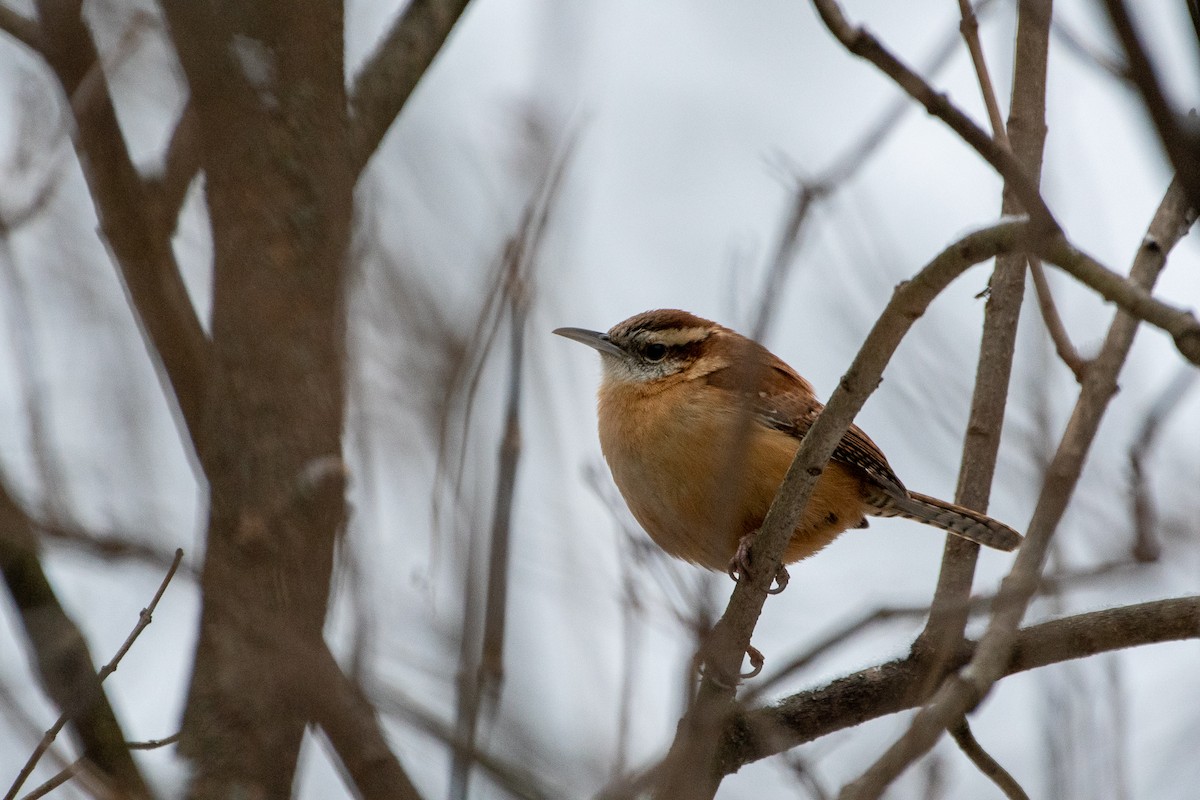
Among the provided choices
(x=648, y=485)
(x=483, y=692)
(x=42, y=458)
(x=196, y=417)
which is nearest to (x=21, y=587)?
(x=42, y=458)

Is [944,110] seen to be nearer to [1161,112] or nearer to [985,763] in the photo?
[1161,112]

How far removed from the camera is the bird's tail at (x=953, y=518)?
15.7 ft

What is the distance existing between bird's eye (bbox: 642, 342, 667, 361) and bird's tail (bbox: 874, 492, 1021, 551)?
120 centimetres

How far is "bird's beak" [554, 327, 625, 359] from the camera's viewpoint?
228 inches

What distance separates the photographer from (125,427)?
4.39m

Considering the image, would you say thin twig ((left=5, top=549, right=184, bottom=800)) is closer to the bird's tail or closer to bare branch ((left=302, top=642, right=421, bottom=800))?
bare branch ((left=302, top=642, right=421, bottom=800))

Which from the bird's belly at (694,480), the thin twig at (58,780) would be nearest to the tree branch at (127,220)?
the thin twig at (58,780)

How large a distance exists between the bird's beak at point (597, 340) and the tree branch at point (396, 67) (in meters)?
1.81

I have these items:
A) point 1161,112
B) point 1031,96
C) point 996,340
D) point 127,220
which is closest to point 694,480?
point 996,340

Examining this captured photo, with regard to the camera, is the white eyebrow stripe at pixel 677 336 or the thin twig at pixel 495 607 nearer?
the thin twig at pixel 495 607

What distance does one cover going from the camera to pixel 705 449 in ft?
15.9

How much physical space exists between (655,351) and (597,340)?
0.99 feet

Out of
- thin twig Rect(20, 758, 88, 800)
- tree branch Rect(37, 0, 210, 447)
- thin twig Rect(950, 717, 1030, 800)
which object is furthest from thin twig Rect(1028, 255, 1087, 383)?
thin twig Rect(20, 758, 88, 800)

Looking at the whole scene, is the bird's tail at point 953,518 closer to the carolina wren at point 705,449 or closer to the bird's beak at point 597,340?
the carolina wren at point 705,449
